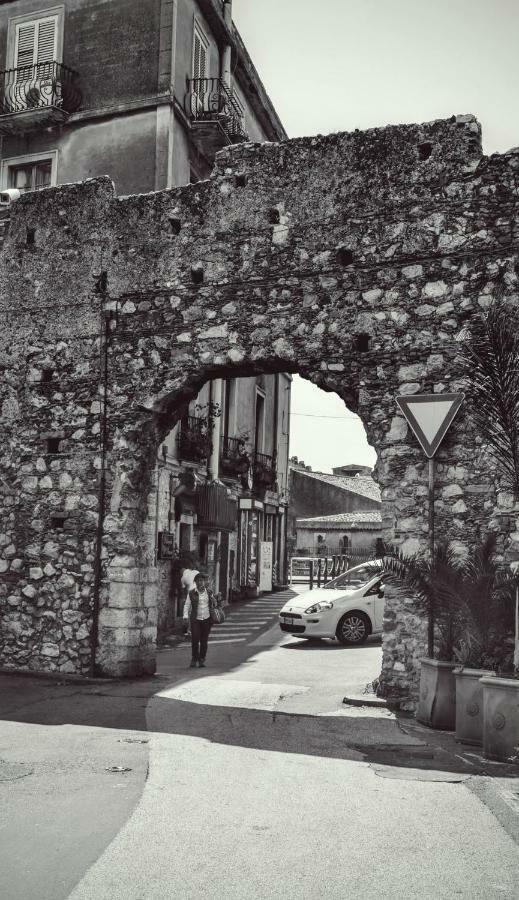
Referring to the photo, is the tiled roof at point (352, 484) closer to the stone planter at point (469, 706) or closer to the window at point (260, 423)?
the window at point (260, 423)

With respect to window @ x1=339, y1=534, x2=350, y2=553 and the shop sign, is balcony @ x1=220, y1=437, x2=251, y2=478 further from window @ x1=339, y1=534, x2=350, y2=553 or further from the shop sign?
window @ x1=339, y1=534, x2=350, y2=553

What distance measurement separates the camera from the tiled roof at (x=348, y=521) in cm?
4781

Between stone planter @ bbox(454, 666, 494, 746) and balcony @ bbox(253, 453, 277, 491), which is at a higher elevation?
balcony @ bbox(253, 453, 277, 491)

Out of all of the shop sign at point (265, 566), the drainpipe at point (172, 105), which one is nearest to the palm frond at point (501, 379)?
the drainpipe at point (172, 105)

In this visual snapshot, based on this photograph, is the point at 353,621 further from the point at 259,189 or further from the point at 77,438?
the point at 259,189

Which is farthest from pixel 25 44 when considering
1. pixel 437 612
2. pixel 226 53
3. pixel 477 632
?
pixel 477 632

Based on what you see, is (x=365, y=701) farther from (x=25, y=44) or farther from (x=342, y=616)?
(x=25, y=44)

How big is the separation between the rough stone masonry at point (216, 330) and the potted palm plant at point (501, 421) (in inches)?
37.0

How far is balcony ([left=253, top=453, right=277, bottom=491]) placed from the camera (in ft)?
90.2

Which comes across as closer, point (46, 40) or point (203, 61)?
point (46, 40)

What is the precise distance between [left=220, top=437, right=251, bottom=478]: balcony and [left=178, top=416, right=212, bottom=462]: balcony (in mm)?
2880

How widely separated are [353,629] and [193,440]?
5.71 metres

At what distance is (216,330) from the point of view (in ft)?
33.3

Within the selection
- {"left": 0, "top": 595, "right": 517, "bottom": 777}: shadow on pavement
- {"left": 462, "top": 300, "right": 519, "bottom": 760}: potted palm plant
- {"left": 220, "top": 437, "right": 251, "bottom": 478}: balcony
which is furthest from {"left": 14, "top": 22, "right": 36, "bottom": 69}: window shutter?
{"left": 462, "top": 300, "right": 519, "bottom": 760}: potted palm plant
